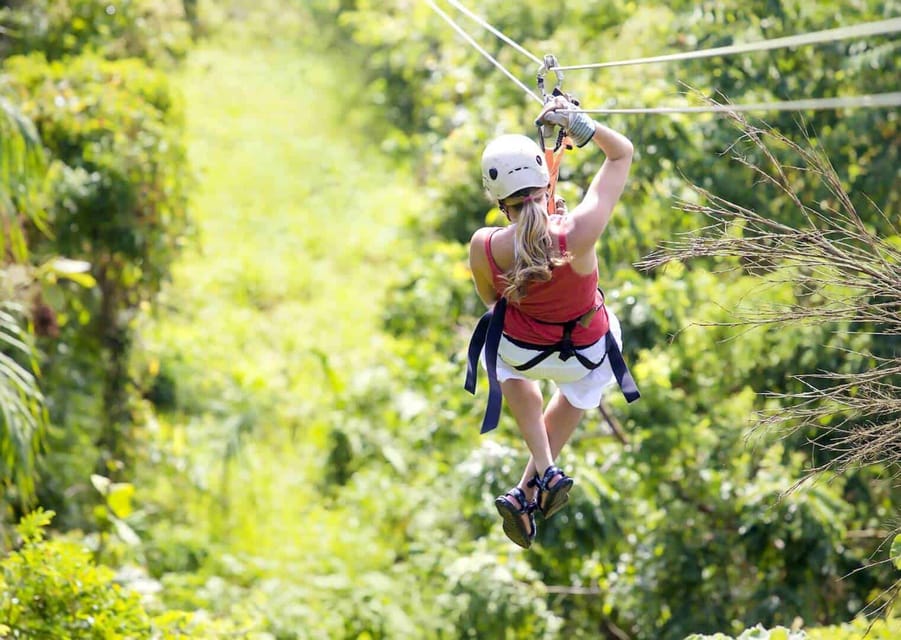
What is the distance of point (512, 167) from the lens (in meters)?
3.16

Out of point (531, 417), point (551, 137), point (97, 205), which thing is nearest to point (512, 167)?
point (551, 137)

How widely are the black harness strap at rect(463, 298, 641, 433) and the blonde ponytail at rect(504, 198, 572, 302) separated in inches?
11.3

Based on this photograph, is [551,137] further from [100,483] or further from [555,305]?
[100,483]

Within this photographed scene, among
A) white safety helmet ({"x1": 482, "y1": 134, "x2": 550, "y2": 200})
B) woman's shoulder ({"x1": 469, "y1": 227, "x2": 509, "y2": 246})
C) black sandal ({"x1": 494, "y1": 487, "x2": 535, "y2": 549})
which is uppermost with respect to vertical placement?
white safety helmet ({"x1": 482, "y1": 134, "x2": 550, "y2": 200})

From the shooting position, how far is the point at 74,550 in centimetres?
540

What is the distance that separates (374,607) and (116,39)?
483 centimetres

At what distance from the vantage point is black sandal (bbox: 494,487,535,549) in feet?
11.7

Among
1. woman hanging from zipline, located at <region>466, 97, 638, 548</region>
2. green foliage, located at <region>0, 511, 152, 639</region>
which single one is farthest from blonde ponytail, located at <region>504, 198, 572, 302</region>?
green foliage, located at <region>0, 511, 152, 639</region>

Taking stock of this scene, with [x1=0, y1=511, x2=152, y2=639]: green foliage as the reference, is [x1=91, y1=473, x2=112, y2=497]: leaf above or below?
below

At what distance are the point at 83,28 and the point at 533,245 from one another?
6974 mm

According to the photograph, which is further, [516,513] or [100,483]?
[100,483]

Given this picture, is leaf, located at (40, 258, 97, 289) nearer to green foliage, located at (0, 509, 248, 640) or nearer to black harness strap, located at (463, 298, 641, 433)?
green foliage, located at (0, 509, 248, 640)

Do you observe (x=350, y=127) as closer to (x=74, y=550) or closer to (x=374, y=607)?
(x=374, y=607)

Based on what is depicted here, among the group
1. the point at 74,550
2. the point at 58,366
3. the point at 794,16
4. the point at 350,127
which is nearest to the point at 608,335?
the point at 74,550
